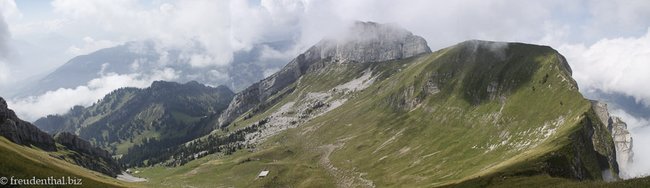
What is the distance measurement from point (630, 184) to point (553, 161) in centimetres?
6175

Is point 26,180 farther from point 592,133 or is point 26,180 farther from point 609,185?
point 592,133

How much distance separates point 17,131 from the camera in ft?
550

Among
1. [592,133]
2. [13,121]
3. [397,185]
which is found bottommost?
[397,185]

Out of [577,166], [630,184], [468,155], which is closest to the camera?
[630,184]

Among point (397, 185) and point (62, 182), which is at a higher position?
point (62, 182)

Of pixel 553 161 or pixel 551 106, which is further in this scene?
pixel 551 106

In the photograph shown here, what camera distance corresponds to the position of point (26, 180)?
69.8m

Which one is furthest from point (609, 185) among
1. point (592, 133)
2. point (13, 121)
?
point (13, 121)

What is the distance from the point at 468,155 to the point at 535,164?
75938mm

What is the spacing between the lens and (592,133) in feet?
519

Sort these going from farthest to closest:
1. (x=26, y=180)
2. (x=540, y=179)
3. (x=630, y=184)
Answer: (x=540, y=179) < (x=26, y=180) < (x=630, y=184)

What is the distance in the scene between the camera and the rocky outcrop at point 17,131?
15912 cm

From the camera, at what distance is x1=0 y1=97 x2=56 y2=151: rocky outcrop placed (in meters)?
159

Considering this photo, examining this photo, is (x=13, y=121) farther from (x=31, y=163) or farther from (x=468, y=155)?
(x=468, y=155)
